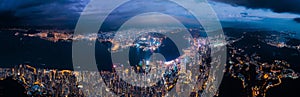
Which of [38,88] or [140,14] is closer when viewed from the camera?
[140,14]

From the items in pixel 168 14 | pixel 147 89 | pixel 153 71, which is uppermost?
pixel 168 14

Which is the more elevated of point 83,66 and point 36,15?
point 36,15

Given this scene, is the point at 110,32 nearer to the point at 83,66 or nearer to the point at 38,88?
the point at 83,66

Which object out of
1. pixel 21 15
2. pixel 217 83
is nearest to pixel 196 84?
pixel 217 83

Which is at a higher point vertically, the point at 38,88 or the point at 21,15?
the point at 21,15

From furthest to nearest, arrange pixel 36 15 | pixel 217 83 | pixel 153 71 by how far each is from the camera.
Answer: pixel 153 71, pixel 217 83, pixel 36 15

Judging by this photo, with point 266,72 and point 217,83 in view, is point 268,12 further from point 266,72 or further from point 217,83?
point 217,83

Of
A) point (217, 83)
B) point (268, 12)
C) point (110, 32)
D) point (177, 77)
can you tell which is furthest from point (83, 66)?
point (268, 12)

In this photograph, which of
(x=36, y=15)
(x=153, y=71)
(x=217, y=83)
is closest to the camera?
(x=36, y=15)

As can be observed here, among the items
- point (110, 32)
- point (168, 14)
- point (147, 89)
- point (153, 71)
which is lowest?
point (147, 89)
